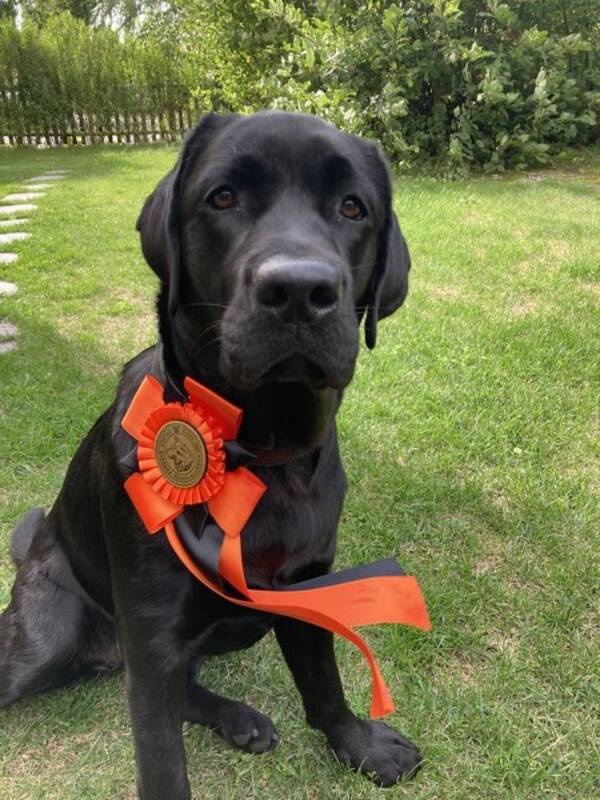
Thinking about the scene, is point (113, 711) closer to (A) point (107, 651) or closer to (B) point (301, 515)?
(A) point (107, 651)

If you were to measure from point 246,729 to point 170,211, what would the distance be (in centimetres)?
138

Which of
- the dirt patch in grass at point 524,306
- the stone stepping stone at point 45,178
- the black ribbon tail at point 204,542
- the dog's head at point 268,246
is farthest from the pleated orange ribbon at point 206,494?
the stone stepping stone at point 45,178

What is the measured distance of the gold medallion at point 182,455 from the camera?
1593 millimetres

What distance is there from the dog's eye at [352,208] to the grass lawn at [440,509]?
1.36 m

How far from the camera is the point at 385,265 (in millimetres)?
1792

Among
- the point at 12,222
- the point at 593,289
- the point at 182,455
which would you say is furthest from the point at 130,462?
the point at 12,222

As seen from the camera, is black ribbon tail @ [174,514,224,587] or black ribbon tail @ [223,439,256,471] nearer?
black ribbon tail @ [174,514,224,587]

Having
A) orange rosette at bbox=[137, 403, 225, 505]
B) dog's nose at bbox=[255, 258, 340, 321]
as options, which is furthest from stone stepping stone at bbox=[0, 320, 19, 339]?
dog's nose at bbox=[255, 258, 340, 321]

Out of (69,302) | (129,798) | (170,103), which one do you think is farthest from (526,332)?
(170,103)

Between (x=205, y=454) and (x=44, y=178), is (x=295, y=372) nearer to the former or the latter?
(x=205, y=454)

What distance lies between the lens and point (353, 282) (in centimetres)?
165

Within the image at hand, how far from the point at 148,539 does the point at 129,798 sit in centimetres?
78

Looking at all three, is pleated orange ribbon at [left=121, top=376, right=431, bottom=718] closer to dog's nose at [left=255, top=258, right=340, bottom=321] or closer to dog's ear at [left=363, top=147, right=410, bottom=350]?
dog's nose at [left=255, top=258, right=340, bottom=321]

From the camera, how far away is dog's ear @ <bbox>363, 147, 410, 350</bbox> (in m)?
1.80
